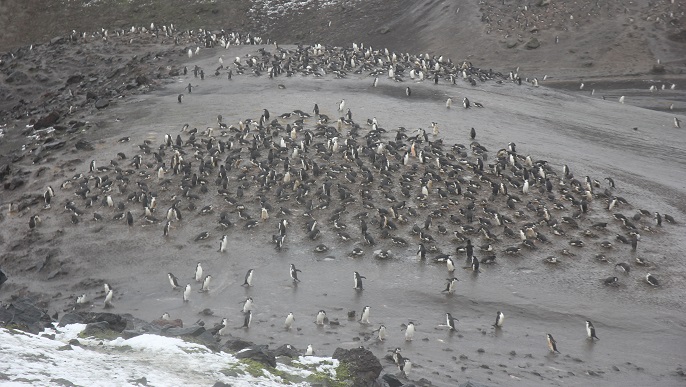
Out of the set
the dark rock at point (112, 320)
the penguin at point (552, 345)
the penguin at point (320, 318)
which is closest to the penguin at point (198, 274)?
the penguin at point (320, 318)

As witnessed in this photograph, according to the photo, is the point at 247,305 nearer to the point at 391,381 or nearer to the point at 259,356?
the point at 259,356

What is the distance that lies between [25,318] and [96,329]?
1307 millimetres

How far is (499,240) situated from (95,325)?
11819 mm

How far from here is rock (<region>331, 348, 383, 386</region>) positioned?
12.3 m

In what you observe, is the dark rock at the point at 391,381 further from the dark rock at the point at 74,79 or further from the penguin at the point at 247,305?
the dark rock at the point at 74,79

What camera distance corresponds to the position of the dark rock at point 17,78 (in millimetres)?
43312

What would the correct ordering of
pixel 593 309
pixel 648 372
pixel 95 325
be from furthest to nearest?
pixel 593 309 < pixel 648 372 < pixel 95 325

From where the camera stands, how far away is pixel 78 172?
26.4 m

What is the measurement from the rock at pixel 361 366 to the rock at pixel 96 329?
3858 millimetres

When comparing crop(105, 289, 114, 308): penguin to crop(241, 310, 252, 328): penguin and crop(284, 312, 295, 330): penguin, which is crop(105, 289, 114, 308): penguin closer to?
crop(241, 310, 252, 328): penguin

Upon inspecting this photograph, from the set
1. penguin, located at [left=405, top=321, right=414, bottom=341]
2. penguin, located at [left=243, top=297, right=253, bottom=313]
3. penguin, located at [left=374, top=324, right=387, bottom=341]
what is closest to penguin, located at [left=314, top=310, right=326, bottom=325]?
penguin, located at [left=374, top=324, right=387, bottom=341]

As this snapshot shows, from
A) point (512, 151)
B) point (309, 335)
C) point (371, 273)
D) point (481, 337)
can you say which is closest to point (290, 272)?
point (371, 273)

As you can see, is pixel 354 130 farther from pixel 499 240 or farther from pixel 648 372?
pixel 648 372

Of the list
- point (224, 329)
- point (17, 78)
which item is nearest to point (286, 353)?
point (224, 329)
